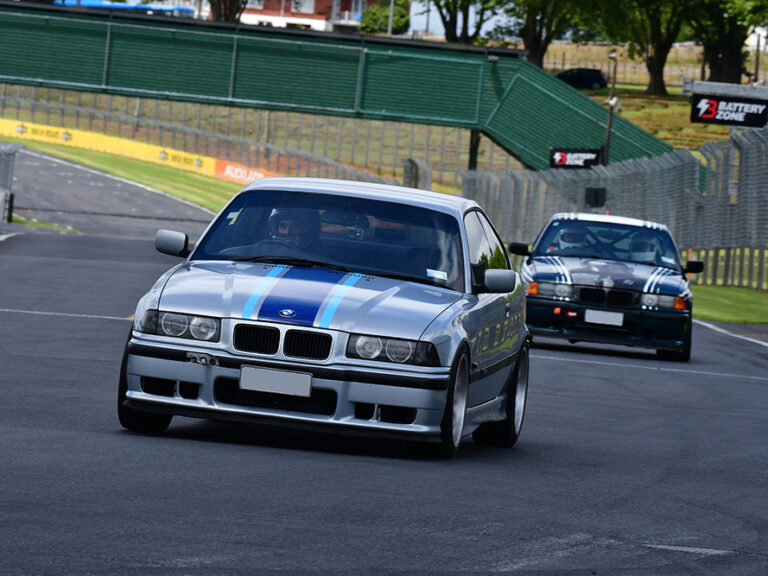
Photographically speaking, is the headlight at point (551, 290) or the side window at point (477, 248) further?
the headlight at point (551, 290)

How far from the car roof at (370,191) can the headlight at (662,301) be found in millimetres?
8773

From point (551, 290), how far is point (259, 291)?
34.8 feet

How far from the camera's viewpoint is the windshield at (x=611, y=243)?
64.0 ft

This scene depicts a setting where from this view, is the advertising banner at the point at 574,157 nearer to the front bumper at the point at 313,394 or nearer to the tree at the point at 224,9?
the tree at the point at 224,9

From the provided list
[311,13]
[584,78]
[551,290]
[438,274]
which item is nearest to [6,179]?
[551,290]

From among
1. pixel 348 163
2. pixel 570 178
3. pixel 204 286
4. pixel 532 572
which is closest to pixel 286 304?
pixel 204 286

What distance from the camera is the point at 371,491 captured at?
7418 millimetres

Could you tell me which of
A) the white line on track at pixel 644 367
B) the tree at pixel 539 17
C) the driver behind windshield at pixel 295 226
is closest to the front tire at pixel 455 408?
the driver behind windshield at pixel 295 226

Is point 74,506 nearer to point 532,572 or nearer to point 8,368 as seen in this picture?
point 532,572

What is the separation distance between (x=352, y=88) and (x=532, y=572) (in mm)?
55448

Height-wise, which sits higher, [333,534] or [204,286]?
[204,286]

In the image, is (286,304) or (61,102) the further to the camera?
(61,102)

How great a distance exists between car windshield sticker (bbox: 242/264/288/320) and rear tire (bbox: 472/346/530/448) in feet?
6.15

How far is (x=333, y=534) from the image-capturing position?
6234mm
